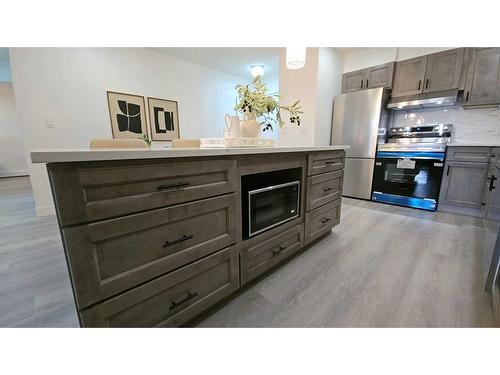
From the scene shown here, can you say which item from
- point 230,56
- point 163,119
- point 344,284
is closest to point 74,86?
point 163,119

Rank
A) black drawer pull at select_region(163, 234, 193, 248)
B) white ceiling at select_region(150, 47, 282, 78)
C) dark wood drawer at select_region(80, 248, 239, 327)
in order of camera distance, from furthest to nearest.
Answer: white ceiling at select_region(150, 47, 282, 78), black drawer pull at select_region(163, 234, 193, 248), dark wood drawer at select_region(80, 248, 239, 327)


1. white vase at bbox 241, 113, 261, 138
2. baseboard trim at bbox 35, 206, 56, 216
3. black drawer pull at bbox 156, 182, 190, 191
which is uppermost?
white vase at bbox 241, 113, 261, 138

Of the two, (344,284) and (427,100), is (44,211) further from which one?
(427,100)

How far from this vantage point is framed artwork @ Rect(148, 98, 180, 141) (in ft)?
11.8

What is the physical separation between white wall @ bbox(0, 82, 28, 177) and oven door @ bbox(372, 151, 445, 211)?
960cm

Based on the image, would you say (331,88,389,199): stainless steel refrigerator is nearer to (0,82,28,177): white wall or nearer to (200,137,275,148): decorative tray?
(200,137,275,148): decorative tray

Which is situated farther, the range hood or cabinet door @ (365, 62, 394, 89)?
cabinet door @ (365, 62, 394, 89)

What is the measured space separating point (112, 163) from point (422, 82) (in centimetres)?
393

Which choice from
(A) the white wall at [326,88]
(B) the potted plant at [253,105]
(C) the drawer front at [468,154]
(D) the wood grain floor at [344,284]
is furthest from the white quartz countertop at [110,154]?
(C) the drawer front at [468,154]

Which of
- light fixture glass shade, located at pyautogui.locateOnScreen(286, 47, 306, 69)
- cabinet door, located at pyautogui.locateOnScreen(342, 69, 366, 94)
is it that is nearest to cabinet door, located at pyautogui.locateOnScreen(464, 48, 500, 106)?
cabinet door, located at pyautogui.locateOnScreen(342, 69, 366, 94)

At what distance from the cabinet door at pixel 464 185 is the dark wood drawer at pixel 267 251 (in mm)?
2470
